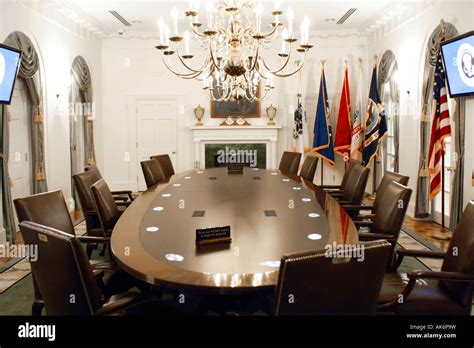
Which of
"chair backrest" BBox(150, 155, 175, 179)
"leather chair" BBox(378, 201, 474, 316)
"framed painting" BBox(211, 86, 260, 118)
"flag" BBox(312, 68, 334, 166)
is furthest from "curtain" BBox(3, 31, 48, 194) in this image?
"leather chair" BBox(378, 201, 474, 316)

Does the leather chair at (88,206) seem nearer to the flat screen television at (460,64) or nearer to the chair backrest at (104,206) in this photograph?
Answer: the chair backrest at (104,206)

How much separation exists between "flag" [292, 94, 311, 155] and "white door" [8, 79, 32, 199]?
443 cm

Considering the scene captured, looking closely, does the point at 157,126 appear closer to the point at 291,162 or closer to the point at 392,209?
the point at 291,162

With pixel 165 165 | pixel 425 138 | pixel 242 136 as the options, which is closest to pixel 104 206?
pixel 165 165

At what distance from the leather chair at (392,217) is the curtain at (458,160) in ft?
7.27

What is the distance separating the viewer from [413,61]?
634cm

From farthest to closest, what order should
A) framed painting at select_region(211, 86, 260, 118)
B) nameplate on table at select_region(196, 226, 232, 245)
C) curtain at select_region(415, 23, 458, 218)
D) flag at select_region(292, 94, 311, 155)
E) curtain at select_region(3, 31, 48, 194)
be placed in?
framed painting at select_region(211, 86, 260, 118) < flag at select_region(292, 94, 311, 155) < curtain at select_region(415, 23, 458, 218) < curtain at select_region(3, 31, 48, 194) < nameplate on table at select_region(196, 226, 232, 245)

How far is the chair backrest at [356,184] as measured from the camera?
13.4ft

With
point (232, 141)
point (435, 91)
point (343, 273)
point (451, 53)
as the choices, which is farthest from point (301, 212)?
point (232, 141)

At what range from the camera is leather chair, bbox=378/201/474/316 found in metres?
2.16

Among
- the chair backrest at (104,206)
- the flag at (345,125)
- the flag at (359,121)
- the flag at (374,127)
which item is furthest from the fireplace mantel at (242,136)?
the chair backrest at (104,206)

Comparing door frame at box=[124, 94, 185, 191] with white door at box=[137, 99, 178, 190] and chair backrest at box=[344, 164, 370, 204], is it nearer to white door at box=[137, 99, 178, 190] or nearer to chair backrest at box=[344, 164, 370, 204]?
white door at box=[137, 99, 178, 190]

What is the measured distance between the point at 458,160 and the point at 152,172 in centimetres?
335

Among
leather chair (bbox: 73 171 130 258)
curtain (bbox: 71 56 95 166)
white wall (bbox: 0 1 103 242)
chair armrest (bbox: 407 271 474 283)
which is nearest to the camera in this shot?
chair armrest (bbox: 407 271 474 283)
